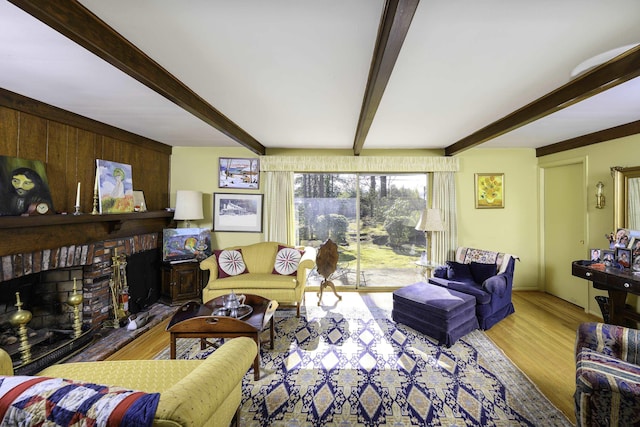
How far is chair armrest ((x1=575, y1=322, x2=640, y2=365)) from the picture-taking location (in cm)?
155

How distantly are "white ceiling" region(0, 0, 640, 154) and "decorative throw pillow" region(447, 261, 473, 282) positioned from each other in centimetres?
199

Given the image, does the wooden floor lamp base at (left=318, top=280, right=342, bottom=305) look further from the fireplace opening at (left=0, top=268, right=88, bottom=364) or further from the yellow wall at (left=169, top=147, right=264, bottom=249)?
the fireplace opening at (left=0, top=268, right=88, bottom=364)

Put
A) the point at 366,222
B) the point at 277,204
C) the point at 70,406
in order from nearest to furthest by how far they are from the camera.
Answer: the point at 70,406 < the point at 277,204 < the point at 366,222

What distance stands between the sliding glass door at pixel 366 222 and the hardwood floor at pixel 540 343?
5.11 feet

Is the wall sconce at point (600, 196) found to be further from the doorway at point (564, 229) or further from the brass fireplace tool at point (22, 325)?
the brass fireplace tool at point (22, 325)

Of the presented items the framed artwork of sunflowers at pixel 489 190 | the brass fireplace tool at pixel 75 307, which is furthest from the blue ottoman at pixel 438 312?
the brass fireplace tool at pixel 75 307

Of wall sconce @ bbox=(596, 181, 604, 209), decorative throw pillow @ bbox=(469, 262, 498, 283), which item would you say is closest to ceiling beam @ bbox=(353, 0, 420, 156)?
decorative throw pillow @ bbox=(469, 262, 498, 283)

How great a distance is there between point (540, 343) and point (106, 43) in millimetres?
4401

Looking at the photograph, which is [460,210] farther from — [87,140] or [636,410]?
[87,140]

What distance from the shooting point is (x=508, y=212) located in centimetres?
418

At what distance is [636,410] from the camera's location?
3.91 ft

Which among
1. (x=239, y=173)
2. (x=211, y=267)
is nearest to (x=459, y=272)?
(x=211, y=267)

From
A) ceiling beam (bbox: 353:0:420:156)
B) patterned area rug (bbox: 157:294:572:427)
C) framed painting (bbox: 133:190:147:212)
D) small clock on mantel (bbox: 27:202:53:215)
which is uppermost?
ceiling beam (bbox: 353:0:420:156)

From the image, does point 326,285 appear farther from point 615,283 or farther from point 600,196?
point 600,196
